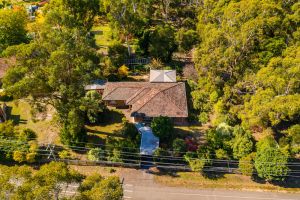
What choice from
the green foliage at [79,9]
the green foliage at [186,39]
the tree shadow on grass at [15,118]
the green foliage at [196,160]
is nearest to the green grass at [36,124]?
the tree shadow on grass at [15,118]

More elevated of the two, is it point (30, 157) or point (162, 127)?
point (162, 127)

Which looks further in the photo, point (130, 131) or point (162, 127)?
point (130, 131)

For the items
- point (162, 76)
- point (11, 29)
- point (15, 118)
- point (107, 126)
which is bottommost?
point (107, 126)

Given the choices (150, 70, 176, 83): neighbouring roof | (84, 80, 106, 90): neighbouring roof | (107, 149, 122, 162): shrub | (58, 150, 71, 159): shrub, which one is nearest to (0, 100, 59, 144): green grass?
(58, 150, 71, 159): shrub

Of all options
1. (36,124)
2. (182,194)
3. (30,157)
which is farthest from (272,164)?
(36,124)

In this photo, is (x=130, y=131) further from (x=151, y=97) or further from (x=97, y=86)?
(x=97, y=86)

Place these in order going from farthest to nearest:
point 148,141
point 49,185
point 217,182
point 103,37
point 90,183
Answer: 1. point 103,37
2. point 148,141
3. point 217,182
4. point 90,183
5. point 49,185

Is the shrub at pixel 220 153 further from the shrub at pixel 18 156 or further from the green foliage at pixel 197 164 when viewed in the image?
the shrub at pixel 18 156
